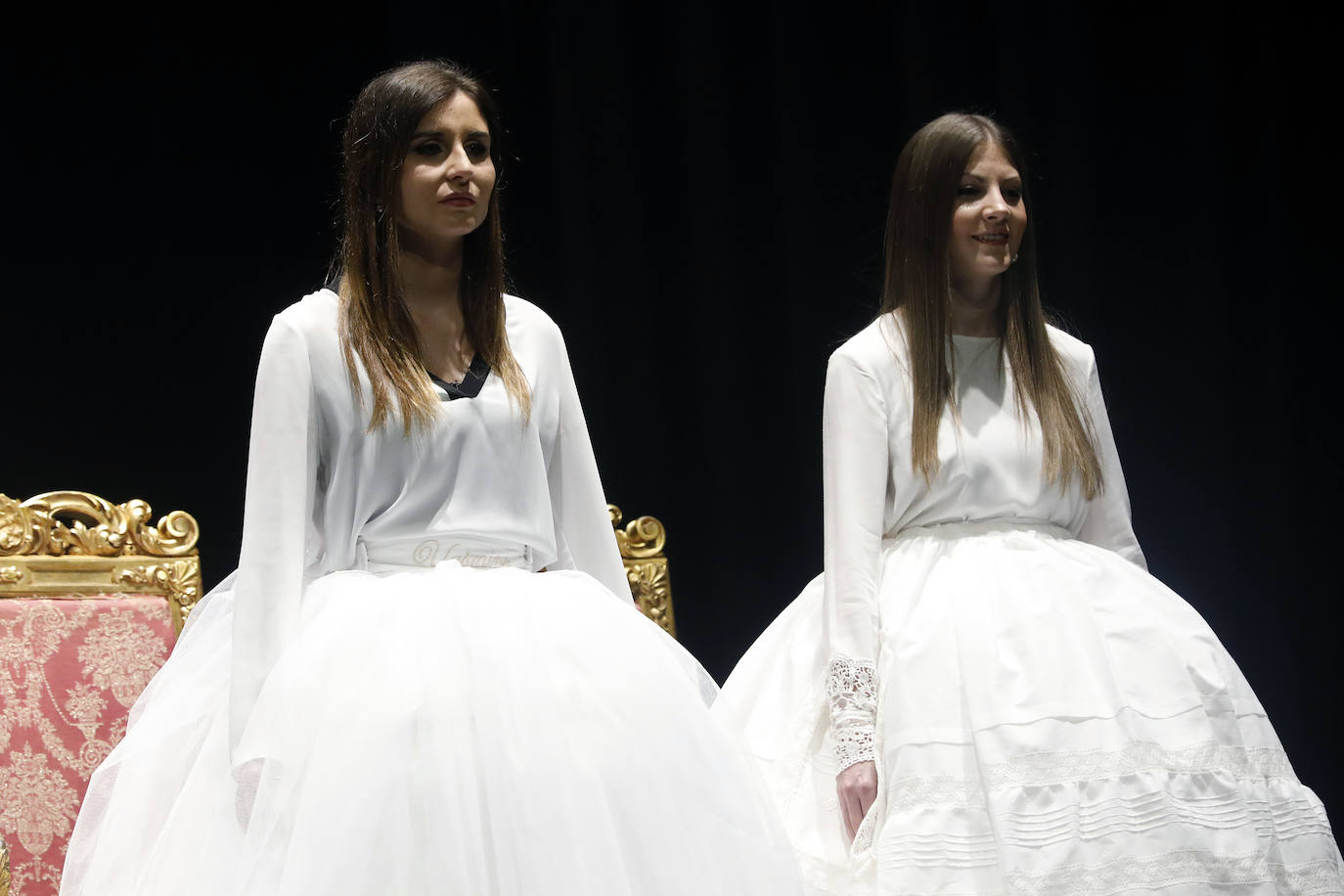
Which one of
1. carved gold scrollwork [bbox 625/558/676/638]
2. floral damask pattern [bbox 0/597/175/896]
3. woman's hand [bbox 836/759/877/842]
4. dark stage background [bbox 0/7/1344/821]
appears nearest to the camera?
woman's hand [bbox 836/759/877/842]

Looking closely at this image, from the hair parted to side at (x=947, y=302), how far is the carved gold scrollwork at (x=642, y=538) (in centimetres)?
52

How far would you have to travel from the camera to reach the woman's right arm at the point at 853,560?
197 centimetres

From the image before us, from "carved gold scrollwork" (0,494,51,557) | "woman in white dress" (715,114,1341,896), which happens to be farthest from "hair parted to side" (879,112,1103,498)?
"carved gold scrollwork" (0,494,51,557)

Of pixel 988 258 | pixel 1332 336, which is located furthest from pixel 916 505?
pixel 1332 336

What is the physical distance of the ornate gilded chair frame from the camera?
2203 millimetres

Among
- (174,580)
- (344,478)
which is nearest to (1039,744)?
(344,478)

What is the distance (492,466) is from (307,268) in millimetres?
1186

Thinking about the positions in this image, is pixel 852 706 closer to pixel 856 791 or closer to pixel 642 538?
pixel 856 791

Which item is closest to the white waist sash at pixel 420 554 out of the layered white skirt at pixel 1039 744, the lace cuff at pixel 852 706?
the layered white skirt at pixel 1039 744

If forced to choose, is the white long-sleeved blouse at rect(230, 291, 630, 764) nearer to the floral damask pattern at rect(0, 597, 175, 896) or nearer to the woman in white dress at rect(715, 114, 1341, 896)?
the woman in white dress at rect(715, 114, 1341, 896)

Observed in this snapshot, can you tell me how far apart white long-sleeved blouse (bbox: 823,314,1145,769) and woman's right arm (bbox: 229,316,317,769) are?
2.34 feet

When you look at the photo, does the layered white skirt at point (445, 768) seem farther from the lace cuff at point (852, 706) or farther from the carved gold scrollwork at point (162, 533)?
the carved gold scrollwork at point (162, 533)

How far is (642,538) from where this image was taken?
2580mm

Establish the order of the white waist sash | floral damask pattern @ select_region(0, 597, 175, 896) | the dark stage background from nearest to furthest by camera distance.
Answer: the white waist sash, floral damask pattern @ select_region(0, 597, 175, 896), the dark stage background
